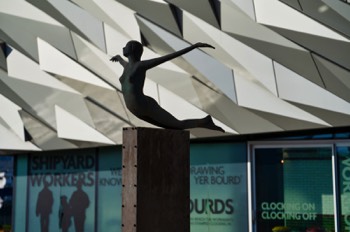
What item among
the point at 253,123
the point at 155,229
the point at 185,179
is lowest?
the point at 155,229

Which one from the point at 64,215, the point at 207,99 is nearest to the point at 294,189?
the point at 207,99

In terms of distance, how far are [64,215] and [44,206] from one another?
768 mm

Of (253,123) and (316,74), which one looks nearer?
(316,74)

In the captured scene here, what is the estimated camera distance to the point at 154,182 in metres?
8.38

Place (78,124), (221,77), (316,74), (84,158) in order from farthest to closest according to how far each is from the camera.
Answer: (84,158), (78,124), (221,77), (316,74)

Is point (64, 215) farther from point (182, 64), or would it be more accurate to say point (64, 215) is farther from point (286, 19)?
point (286, 19)

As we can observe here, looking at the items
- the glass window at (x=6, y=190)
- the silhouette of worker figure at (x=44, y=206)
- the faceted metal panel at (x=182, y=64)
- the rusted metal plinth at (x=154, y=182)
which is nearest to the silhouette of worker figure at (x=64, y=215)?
the silhouette of worker figure at (x=44, y=206)

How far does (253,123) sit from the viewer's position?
14781 millimetres

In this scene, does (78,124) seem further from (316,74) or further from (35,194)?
(316,74)

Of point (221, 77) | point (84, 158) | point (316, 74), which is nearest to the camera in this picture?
point (316, 74)

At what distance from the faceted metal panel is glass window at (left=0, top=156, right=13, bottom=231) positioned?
2.17m

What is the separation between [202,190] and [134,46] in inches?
329

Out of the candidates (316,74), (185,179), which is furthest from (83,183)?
(185,179)

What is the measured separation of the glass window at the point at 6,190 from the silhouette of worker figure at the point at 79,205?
2.35 meters
